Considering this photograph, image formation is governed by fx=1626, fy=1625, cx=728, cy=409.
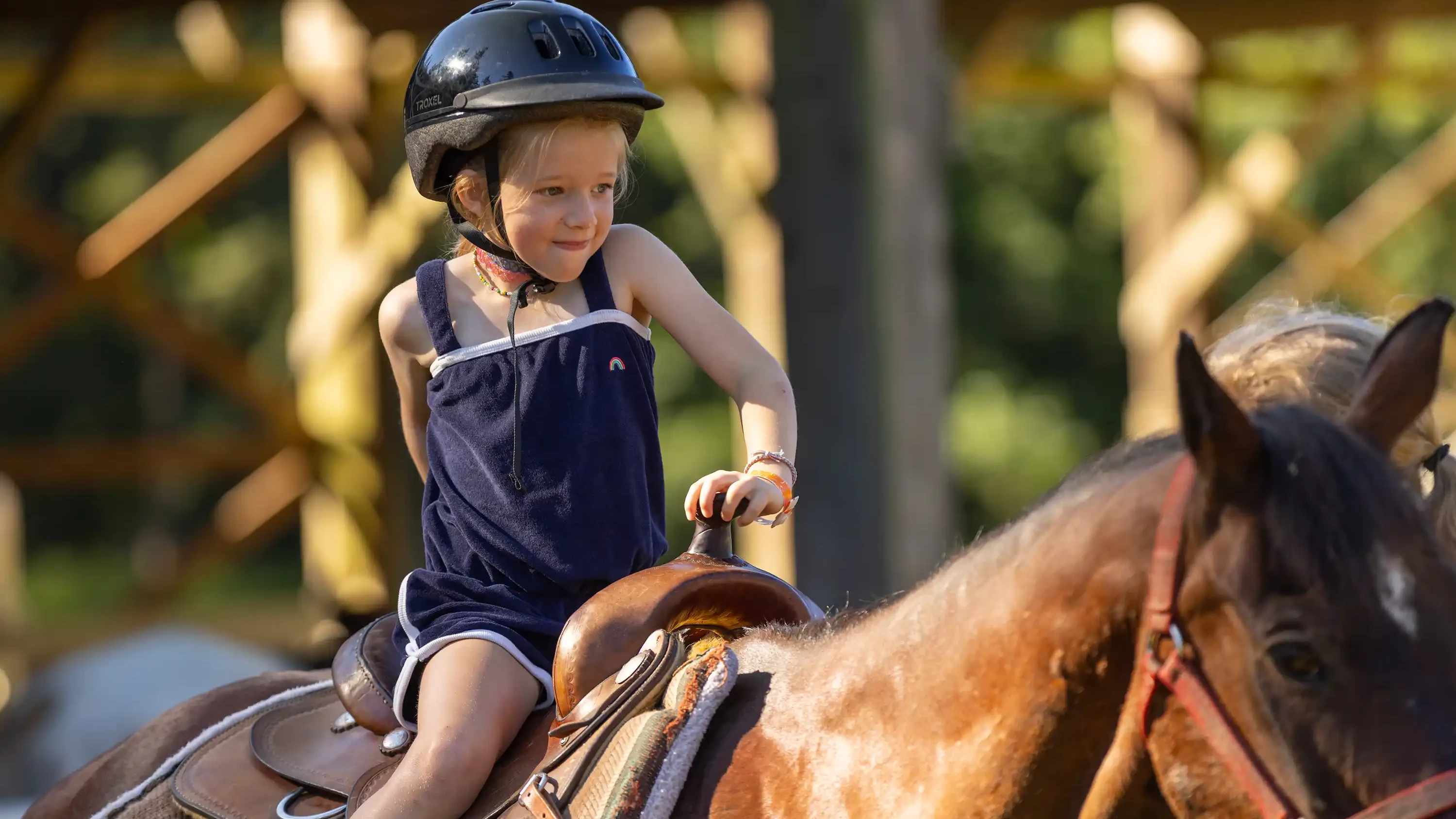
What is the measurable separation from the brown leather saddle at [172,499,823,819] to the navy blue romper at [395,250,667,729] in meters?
0.07

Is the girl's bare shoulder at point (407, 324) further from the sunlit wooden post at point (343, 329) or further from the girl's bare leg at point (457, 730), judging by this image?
the sunlit wooden post at point (343, 329)

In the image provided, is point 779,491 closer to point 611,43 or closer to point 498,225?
point 498,225

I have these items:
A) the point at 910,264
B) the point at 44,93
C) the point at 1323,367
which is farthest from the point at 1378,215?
the point at 1323,367

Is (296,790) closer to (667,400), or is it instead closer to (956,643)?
(956,643)

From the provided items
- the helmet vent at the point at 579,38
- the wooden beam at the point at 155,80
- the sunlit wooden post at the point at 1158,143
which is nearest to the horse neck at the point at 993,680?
the helmet vent at the point at 579,38

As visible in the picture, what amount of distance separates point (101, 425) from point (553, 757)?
59.7ft

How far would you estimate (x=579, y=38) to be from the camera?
2.06 m

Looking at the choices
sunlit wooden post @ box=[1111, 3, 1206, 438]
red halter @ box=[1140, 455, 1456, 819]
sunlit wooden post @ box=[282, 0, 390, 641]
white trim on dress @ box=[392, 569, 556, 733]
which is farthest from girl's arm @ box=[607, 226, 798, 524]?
sunlit wooden post @ box=[1111, 3, 1206, 438]

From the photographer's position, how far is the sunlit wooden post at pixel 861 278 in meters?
4.62

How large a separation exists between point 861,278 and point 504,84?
2708mm

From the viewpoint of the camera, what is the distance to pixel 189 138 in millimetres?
18875

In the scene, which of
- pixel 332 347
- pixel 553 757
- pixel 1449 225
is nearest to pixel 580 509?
pixel 553 757

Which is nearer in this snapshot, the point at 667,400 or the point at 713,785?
the point at 713,785

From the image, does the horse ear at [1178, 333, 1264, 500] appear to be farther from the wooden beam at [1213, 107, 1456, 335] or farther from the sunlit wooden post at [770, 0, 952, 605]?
the wooden beam at [1213, 107, 1456, 335]
